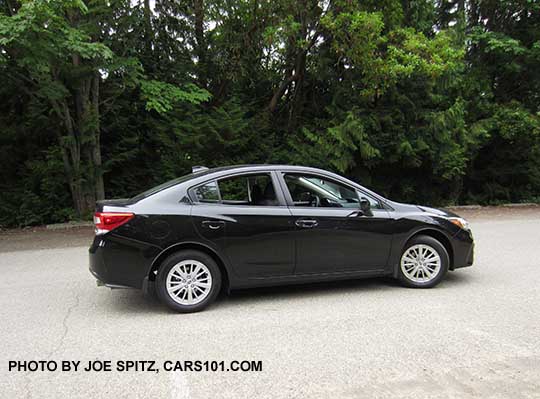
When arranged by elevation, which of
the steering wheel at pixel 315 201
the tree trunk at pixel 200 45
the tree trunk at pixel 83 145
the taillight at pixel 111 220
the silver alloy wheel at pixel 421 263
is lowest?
the silver alloy wheel at pixel 421 263

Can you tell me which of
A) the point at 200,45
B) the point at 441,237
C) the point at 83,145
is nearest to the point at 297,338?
the point at 441,237

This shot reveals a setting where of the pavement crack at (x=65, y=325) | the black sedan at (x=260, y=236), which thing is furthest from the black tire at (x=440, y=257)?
the pavement crack at (x=65, y=325)

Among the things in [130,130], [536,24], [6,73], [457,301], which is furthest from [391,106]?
[6,73]

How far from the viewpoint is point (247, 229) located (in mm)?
4398

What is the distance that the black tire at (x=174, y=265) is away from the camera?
4184mm

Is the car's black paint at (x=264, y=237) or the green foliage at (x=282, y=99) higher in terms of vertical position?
the green foliage at (x=282, y=99)

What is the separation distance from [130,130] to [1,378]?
12.2 m

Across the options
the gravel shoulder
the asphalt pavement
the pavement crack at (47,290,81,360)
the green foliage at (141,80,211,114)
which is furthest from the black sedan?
the green foliage at (141,80,211,114)

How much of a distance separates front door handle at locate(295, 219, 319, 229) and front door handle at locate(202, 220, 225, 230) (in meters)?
0.89

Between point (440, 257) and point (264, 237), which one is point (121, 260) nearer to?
point (264, 237)

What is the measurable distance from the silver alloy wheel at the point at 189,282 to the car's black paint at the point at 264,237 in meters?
0.19

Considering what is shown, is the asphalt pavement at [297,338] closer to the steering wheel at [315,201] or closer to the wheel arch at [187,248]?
the wheel arch at [187,248]

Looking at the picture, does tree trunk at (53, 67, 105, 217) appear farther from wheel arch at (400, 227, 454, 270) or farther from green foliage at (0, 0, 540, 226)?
wheel arch at (400, 227, 454, 270)

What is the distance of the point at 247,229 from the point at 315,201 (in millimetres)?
1077
